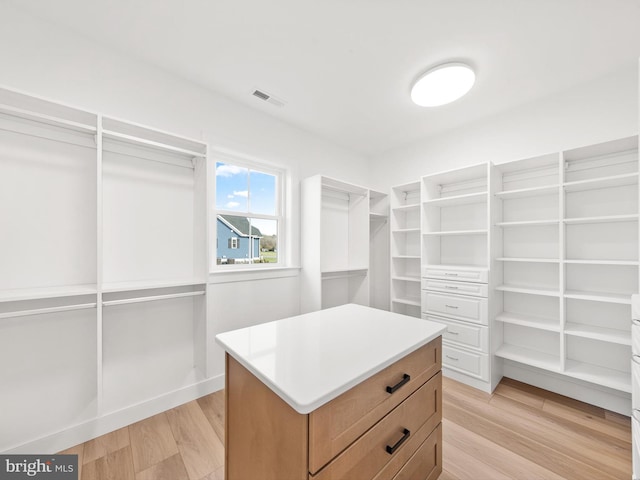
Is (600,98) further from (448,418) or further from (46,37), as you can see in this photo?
(46,37)

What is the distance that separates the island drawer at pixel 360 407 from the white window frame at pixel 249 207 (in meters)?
1.76

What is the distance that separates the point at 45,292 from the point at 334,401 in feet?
5.87

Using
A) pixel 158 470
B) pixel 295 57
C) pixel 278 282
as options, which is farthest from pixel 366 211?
pixel 158 470

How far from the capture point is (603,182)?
201 centimetres

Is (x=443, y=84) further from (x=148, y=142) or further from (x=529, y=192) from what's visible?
(x=148, y=142)

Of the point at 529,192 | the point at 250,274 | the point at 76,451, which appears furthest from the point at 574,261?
the point at 76,451

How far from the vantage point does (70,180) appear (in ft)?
5.66

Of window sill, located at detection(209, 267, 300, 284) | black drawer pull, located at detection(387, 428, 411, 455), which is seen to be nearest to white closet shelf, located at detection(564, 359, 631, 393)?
black drawer pull, located at detection(387, 428, 411, 455)

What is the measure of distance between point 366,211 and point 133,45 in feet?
8.63

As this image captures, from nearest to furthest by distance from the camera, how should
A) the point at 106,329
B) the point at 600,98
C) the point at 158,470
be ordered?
the point at 158,470 < the point at 106,329 < the point at 600,98

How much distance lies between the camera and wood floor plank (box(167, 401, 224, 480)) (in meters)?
1.54

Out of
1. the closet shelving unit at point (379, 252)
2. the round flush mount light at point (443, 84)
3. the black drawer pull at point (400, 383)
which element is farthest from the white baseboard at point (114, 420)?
the round flush mount light at point (443, 84)

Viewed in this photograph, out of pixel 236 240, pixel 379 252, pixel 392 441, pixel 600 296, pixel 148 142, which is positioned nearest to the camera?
pixel 392 441

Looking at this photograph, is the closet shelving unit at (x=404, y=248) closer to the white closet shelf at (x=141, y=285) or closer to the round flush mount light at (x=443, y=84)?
the round flush mount light at (x=443, y=84)
